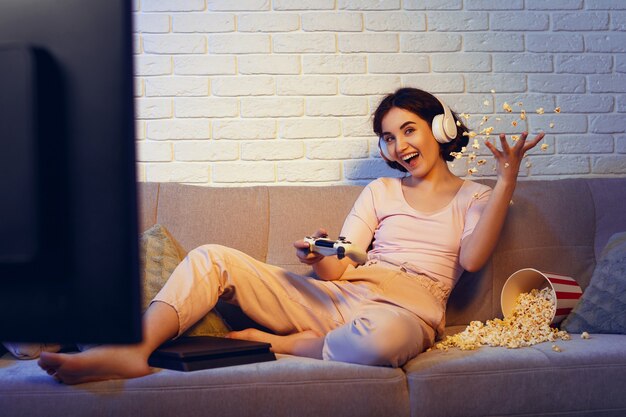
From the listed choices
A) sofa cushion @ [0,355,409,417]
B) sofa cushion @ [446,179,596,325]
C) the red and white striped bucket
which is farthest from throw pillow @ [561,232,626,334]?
sofa cushion @ [0,355,409,417]

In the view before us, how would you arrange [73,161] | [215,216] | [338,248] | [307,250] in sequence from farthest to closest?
[215,216], [307,250], [338,248], [73,161]

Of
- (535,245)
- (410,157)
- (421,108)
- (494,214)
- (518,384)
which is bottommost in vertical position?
(518,384)

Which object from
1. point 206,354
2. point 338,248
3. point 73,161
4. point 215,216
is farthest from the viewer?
point 215,216

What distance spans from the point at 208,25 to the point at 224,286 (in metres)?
1.18

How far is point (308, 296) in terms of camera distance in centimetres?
215

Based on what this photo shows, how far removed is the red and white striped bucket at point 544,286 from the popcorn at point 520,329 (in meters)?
0.02

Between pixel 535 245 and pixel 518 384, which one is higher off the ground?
pixel 535 245

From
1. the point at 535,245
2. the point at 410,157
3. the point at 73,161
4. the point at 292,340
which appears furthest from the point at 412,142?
the point at 73,161

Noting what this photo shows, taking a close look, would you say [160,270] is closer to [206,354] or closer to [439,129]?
[206,354]

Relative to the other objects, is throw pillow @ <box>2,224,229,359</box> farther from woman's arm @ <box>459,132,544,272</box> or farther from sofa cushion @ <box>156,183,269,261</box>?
woman's arm @ <box>459,132,544,272</box>

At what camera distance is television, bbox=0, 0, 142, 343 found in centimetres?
50

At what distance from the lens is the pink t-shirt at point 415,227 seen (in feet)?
7.45

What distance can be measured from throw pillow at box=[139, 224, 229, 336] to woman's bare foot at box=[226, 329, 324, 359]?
65 mm

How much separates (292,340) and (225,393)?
415mm
